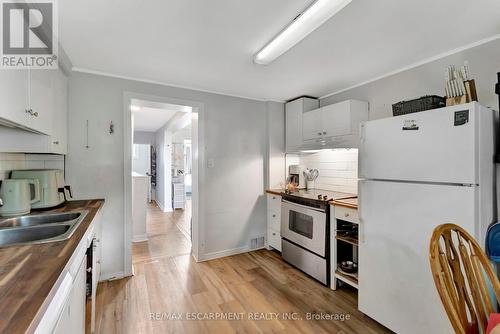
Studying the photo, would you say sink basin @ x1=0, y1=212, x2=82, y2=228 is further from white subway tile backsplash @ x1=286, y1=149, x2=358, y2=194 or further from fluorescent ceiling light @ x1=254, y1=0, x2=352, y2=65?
white subway tile backsplash @ x1=286, y1=149, x2=358, y2=194

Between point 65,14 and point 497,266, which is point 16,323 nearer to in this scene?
point 65,14

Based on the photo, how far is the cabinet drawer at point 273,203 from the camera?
125 inches

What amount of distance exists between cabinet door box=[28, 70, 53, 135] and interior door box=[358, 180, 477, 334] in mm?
2359

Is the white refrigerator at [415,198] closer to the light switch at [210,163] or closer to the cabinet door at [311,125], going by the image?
the cabinet door at [311,125]

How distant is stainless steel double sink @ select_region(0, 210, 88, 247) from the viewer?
4.40 feet

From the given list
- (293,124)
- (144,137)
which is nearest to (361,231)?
(293,124)

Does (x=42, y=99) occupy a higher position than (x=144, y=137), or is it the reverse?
(x=144, y=137)

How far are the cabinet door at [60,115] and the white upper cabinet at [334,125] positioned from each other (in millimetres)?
2644

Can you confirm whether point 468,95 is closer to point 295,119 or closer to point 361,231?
point 361,231

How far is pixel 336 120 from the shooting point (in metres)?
2.74

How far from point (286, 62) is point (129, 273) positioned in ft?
8.99

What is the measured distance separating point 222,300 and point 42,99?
6.98 ft

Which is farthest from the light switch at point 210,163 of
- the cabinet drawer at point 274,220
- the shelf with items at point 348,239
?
the shelf with items at point 348,239

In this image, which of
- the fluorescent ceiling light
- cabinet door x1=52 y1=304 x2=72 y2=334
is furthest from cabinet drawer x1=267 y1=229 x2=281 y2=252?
cabinet door x1=52 y1=304 x2=72 y2=334
